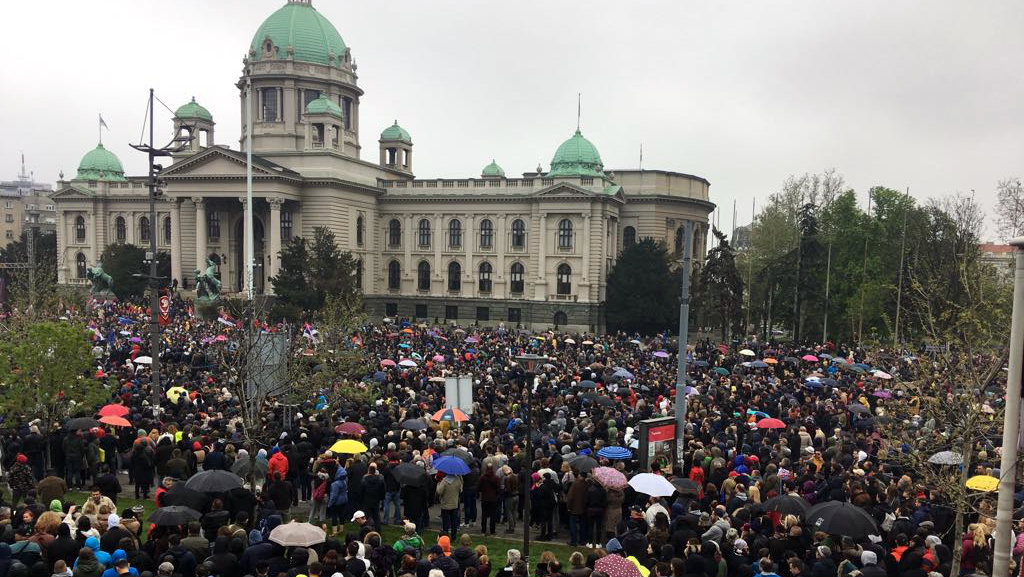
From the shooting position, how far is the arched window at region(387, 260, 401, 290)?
2731 inches

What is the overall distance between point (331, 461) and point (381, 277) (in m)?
54.9

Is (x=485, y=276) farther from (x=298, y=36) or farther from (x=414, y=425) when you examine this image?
(x=414, y=425)

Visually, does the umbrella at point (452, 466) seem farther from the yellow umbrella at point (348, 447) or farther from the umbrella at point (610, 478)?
the umbrella at point (610, 478)

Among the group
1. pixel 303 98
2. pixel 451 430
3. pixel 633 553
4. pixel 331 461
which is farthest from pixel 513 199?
pixel 633 553

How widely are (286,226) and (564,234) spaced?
23.1 m

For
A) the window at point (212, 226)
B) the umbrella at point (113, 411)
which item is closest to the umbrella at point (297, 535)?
the umbrella at point (113, 411)

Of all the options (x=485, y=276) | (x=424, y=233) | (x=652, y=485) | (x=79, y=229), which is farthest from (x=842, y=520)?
(x=79, y=229)

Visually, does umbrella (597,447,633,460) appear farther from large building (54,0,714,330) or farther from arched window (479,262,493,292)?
arched window (479,262,493,292)

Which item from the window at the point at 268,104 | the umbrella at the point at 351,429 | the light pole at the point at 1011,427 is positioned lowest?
the umbrella at the point at 351,429

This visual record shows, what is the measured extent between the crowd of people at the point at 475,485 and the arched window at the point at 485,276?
121 ft

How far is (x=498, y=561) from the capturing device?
13.8 metres

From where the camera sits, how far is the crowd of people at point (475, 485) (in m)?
10.1

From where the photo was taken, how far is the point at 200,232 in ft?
203

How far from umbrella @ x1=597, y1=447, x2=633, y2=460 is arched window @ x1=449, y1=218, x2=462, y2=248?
52.0m
